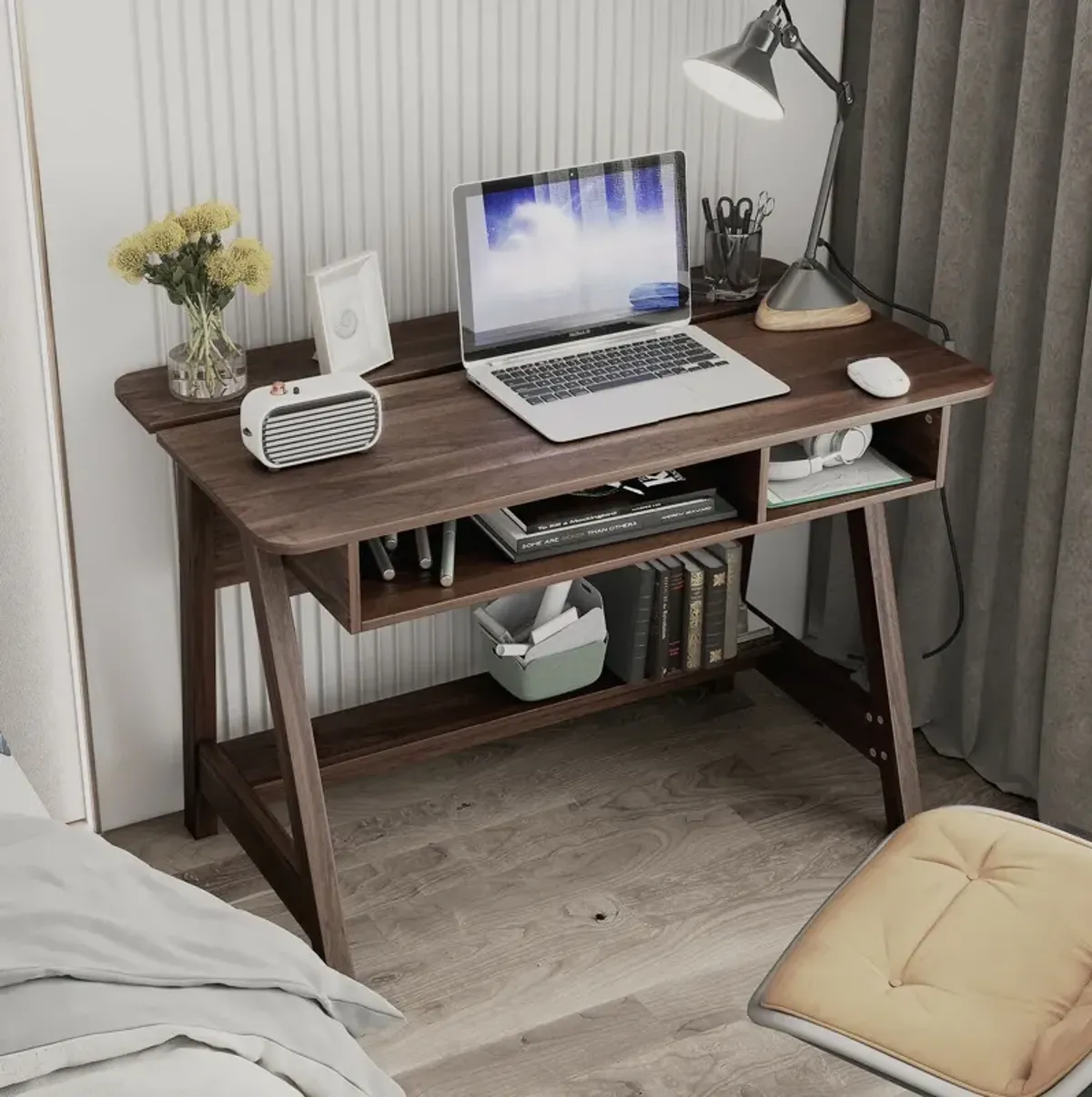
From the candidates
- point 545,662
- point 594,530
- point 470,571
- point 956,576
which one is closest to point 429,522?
point 470,571

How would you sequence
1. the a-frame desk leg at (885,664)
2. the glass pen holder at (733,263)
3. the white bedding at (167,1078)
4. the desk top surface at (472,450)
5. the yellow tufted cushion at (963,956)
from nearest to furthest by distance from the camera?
the white bedding at (167,1078)
the yellow tufted cushion at (963,956)
the desk top surface at (472,450)
the a-frame desk leg at (885,664)
the glass pen holder at (733,263)

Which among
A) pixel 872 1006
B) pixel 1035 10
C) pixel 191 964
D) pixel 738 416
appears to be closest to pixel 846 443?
pixel 738 416

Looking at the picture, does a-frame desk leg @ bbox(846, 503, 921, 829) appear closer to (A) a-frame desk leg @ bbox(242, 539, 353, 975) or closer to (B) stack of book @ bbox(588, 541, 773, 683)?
(B) stack of book @ bbox(588, 541, 773, 683)

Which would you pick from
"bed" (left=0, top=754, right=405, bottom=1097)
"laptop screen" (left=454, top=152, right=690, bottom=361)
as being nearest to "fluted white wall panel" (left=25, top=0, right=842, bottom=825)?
"laptop screen" (left=454, top=152, right=690, bottom=361)

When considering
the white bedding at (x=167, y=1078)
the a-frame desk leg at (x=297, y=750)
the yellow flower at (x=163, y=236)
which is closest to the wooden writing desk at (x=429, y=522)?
the a-frame desk leg at (x=297, y=750)

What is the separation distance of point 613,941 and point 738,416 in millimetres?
770

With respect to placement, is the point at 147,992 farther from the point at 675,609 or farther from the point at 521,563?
the point at 675,609

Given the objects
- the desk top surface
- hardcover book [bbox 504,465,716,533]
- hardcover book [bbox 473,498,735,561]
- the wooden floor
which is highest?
the desk top surface

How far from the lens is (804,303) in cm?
254

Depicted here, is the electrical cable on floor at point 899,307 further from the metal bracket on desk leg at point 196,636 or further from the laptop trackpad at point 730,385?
the metal bracket on desk leg at point 196,636

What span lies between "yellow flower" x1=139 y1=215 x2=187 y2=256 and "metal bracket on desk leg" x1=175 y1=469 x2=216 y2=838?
0.33 meters

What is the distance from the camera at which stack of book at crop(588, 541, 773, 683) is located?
273cm

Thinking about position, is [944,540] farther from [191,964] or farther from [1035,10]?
[191,964]

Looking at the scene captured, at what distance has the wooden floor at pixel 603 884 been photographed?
7.39ft
